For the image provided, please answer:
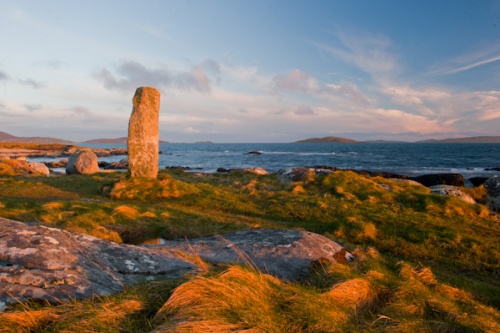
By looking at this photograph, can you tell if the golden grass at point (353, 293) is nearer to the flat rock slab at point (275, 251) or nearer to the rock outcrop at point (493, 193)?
the flat rock slab at point (275, 251)

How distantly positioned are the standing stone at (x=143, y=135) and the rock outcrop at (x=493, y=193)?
1864 cm

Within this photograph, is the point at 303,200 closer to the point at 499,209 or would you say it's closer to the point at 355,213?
the point at 355,213

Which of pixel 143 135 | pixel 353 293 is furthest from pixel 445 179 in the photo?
pixel 353 293

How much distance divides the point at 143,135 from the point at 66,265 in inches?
566

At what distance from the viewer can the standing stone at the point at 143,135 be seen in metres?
17.7

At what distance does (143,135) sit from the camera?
1781 cm

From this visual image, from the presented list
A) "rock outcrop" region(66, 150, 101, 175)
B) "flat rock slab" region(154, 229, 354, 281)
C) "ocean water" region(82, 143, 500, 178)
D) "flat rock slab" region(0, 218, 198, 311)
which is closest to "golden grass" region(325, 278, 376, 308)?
"flat rock slab" region(154, 229, 354, 281)

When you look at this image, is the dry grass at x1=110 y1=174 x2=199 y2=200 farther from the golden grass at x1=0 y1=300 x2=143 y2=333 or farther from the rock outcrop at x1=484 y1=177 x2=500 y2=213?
the rock outcrop at x1=484 y1=177 x2=500 y2=213

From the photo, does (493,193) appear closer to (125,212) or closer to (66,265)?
(125,212)

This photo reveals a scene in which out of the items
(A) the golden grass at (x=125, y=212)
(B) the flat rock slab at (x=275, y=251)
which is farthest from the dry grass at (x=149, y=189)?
(B) the flat rock slab at (x=275, y=251)

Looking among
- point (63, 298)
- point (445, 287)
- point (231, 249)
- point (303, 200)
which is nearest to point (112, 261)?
point (63, 298)

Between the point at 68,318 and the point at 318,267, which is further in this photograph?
the point at 318,267

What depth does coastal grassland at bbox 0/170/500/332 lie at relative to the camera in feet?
11.3

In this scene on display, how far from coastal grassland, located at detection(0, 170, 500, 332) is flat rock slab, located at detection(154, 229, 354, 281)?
46 cm
